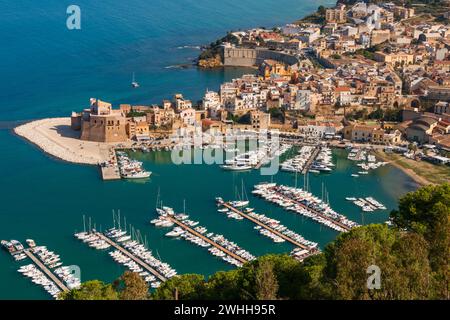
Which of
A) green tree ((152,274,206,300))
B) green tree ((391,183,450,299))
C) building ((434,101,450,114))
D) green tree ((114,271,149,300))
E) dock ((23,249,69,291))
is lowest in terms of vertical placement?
dock ((23,249,69,291))

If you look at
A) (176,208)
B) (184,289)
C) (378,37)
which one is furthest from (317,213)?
(378,37)

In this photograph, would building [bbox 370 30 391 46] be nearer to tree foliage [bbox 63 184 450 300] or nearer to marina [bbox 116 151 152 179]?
marina [bbox 116 151 152 179]

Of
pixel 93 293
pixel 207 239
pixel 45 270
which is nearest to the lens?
pixel 93 293

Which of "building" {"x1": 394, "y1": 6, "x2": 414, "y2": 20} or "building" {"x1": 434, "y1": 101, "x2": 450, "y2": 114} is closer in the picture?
"building" {"x1": 434, "y1": 101, "x2": 450, "y2": 114}

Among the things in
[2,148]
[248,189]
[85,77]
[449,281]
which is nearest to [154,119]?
[2,148]

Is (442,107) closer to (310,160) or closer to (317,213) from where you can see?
(310,160)

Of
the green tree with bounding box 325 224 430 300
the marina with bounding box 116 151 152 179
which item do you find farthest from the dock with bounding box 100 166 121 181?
the green tree with bounding box 325 224 430 300
